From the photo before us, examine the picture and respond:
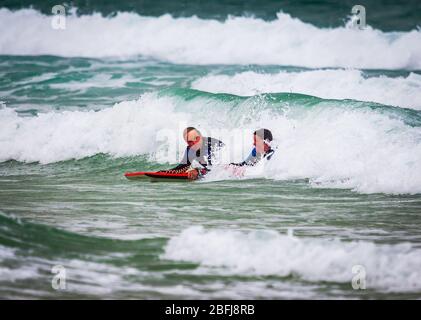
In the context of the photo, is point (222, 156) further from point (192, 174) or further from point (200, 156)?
point (192, 174)

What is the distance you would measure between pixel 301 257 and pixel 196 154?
17.0 feet

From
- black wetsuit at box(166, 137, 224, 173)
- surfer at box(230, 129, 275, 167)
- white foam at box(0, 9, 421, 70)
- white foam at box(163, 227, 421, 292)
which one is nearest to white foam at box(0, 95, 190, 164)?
black wetsuit at box(166, 137, 224, 173)

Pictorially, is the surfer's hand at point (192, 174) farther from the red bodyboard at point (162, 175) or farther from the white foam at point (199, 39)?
the white foam at point (199, 39)

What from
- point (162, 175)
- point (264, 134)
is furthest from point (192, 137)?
point (264, 134)

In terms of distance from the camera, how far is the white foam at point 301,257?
655 centimetres

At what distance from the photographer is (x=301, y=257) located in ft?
22.4

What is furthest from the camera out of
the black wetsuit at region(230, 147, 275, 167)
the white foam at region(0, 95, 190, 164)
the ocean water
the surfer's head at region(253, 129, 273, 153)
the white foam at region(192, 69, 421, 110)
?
the white foam at region(192, 69, 421, 110)

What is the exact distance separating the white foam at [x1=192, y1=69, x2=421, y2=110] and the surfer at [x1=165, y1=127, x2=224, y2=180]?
A: 21.2 ft

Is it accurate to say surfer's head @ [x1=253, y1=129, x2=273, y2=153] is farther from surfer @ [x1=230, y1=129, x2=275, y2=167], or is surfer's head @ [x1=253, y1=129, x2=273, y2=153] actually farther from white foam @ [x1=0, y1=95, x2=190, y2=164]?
white foam @ [x1=0, y1=95, x2=190, y2=164]

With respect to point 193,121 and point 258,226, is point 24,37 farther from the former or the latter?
point 258,226

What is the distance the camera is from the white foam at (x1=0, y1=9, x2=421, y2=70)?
24.1 metres

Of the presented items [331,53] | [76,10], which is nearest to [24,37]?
[76,10]

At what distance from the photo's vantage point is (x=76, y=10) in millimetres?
26766
